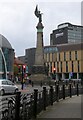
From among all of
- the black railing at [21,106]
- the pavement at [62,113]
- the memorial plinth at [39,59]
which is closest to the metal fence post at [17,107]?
the black railing at [21,106]

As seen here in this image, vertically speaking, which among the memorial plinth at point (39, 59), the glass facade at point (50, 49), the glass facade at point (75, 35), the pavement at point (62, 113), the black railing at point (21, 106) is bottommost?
the pavement at point (62, 113)

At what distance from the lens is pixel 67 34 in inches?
6073

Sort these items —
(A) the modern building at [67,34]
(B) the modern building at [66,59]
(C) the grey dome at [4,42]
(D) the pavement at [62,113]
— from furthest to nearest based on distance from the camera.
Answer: (A) the modern building at [67,34] < (B) the modern building at [66,59] < (C) the grey dome at [4,42] < (D) the pavement at [62,113]

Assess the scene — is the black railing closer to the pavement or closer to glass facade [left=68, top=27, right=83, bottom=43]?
the pavement

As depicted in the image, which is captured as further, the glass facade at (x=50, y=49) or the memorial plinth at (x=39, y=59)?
the glass facade at (x=50, y=49)

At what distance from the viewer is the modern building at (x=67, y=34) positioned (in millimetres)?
155500

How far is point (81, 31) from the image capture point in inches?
6407

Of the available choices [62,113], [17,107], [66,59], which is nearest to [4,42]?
[66,59]

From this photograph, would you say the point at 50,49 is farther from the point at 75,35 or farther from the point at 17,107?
the point at 17,107

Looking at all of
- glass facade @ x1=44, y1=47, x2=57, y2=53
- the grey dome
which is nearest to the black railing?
the grey dome

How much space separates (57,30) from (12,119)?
154 meters

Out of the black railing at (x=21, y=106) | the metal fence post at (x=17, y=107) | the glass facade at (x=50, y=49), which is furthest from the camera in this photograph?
the glass facade at (x=50, y=49)

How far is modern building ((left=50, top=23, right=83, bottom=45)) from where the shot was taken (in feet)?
510

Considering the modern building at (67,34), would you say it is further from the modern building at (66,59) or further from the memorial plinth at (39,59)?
the memorial plinth at (39,59)
